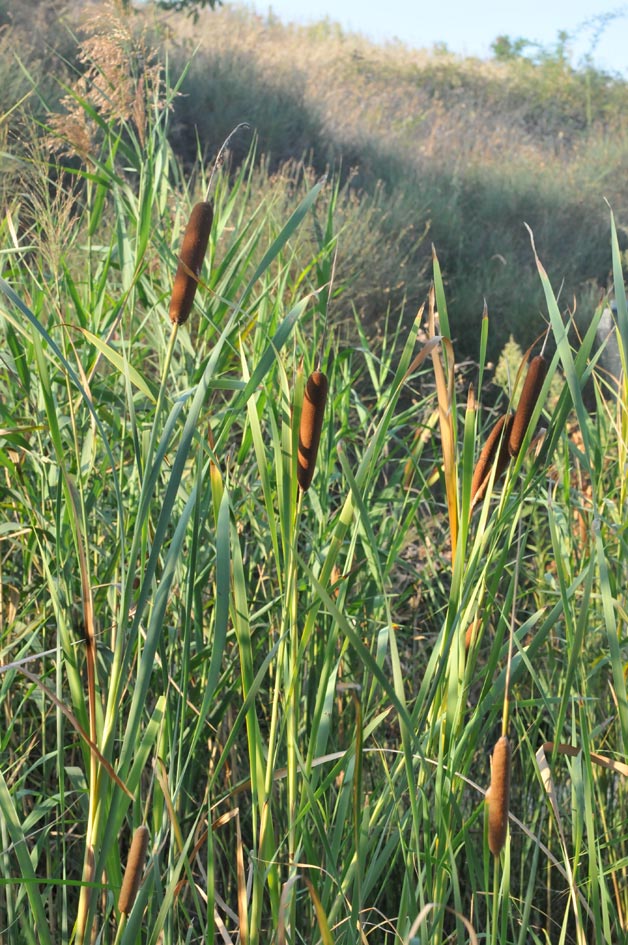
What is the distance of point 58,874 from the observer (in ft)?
3.91

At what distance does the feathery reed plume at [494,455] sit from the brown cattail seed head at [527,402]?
35 millimetres

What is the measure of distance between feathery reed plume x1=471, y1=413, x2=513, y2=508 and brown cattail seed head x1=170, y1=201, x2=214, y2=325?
0.28 meters

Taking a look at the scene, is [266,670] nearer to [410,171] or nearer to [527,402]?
[527,402]

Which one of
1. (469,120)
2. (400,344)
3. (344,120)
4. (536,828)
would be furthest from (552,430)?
(469,120)

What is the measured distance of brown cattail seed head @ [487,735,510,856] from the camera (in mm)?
590

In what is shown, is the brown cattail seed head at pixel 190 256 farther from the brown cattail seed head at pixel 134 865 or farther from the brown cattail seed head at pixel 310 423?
the brown cattail seed head at pixel 134 865

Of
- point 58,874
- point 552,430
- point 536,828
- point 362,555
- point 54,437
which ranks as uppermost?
point 552,430

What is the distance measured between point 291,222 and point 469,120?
12.5m

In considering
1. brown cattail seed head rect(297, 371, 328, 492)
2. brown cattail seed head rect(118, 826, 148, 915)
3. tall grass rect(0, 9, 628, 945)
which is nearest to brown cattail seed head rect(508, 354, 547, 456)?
tall grass rect(0, 9, 628, 945)

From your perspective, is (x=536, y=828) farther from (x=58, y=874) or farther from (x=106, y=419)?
(x=106, y=419)

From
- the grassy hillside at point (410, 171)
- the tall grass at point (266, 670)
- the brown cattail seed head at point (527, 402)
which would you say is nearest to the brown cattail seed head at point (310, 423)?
the tall grass at point (266, 670)

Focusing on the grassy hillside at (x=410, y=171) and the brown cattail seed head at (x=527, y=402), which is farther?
the grassy hillside at (x=410, y=171)

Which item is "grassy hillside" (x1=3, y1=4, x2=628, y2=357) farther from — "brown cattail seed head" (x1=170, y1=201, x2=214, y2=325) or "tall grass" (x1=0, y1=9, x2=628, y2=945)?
"brown cattail seed head" (x1=170, y1=201, x2=214, y2=325)

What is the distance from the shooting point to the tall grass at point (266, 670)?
74cm
